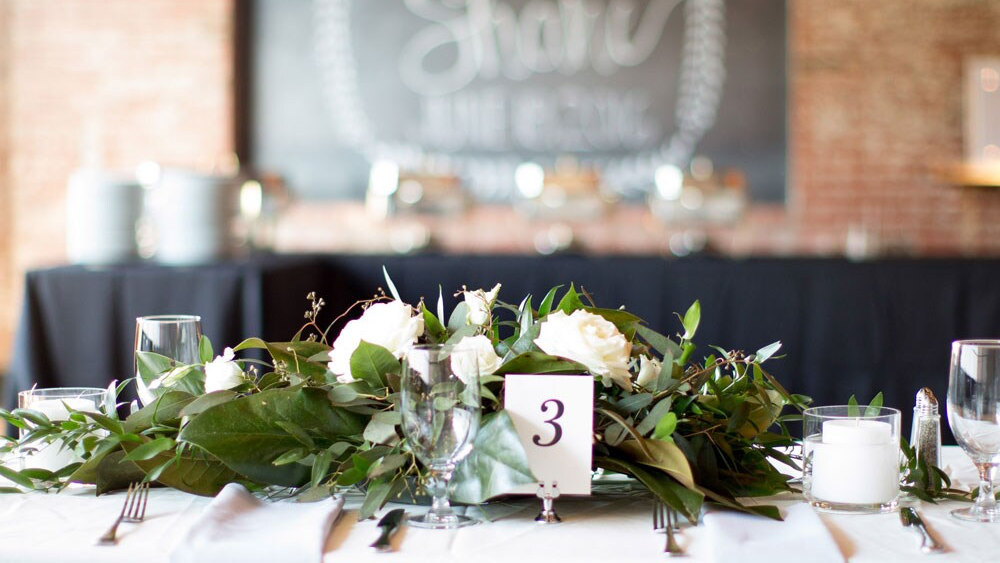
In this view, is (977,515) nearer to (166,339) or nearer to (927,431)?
(927,431)

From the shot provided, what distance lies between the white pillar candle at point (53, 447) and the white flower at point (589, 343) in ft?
1.77

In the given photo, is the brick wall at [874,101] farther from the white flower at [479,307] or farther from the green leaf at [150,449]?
the green leaf at [150,449]

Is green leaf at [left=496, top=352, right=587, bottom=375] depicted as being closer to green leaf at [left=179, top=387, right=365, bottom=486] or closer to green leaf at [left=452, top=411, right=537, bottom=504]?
green leaf at [left=452, top=411, right=537, bottom=504]

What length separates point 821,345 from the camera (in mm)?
2965

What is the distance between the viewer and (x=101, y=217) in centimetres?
281

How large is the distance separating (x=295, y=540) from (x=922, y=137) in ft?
17.4

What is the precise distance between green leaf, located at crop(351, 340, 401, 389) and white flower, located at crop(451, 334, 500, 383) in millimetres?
74

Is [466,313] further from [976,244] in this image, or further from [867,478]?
[976,244]

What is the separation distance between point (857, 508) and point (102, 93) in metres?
5.51

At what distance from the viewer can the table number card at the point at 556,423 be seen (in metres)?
1.01

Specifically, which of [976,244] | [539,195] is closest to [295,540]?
[539,195]

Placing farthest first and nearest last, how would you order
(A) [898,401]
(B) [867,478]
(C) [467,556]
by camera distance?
1. (A) [898,401]
2. (B) [867,478]
3. (C) [467,556]

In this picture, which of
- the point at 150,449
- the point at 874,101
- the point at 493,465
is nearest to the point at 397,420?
the point at 493,465

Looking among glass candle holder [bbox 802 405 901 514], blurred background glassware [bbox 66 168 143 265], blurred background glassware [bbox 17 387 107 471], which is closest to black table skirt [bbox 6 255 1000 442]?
blurred background glassware [bbox 66 168 143 265]
